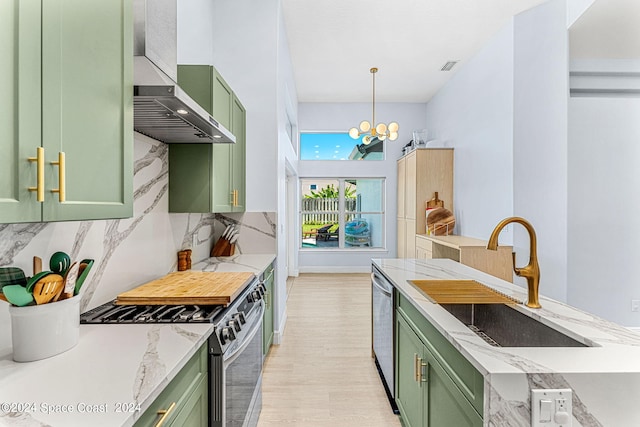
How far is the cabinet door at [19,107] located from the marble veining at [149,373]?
1.58ft

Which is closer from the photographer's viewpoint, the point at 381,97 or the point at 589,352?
the point at 589,352

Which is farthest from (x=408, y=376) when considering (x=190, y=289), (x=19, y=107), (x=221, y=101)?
(x=221, y=101)

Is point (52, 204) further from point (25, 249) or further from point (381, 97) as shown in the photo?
point (381, 97)

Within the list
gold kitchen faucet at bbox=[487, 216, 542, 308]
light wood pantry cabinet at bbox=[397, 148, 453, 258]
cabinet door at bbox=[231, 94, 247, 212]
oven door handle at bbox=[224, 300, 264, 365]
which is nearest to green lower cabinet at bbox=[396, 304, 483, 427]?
gold kitchen faucet at bbox=[487, 216, 542, 308]

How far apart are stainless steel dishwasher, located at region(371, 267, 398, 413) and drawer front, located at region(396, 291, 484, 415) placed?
529 millimetres

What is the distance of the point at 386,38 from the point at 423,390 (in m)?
4.24

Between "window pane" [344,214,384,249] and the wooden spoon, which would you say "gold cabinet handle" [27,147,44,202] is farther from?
"window pane" [344,214,384,249]

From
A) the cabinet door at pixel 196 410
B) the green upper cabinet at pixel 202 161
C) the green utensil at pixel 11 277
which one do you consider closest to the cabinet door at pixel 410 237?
the green upper cabinet at pixel 202 161

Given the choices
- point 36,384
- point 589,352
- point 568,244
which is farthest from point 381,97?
point 36,384

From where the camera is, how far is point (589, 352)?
1.06m

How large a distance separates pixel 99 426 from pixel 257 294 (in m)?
1.46

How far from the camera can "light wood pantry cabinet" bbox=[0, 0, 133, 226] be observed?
74 cm

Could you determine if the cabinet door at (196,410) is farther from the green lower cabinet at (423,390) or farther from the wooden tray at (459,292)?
the wooden tray at (459,292)

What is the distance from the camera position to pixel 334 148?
7289 mm
